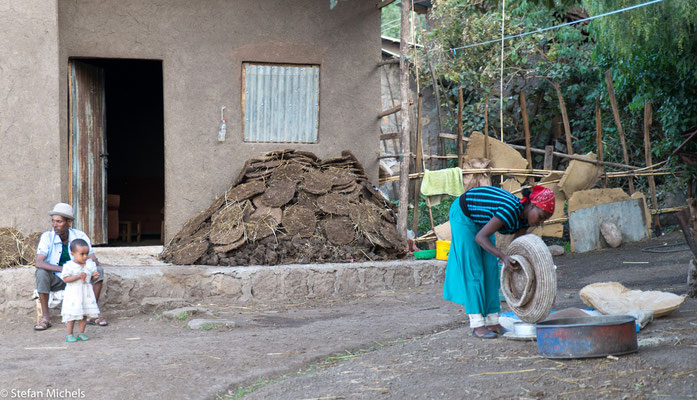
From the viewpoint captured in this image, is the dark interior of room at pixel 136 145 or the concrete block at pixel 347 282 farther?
the dark interior of room at pixel 136 145

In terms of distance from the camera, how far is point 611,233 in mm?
10180

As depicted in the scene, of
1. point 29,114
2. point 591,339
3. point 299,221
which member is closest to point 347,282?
point 299,221

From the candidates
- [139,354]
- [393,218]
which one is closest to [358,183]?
[393,218]

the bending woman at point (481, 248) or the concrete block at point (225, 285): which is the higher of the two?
the bending woman at point (481, 248)

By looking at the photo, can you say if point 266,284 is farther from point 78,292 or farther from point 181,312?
point 78,292

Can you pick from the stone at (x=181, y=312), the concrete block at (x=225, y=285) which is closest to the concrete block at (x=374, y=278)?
the concrete block at (x=225, y=285)

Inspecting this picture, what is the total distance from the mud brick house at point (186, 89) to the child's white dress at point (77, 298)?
6.05 ft

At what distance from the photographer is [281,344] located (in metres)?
5.54

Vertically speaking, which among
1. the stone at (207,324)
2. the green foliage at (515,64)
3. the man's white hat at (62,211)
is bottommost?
the stone at (207,324)

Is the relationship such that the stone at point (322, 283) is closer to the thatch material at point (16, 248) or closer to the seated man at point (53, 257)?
the seated man at point (53, 257)

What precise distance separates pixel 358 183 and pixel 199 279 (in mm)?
2405

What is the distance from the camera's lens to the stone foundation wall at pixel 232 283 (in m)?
6.74

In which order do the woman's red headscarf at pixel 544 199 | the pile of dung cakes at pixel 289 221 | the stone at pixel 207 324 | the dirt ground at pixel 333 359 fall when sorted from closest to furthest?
the dirt ground at pixel 333 359
the woman's red headscarf at pixel 544 199
the stone at pixel 207 324
the pile of dung cakes at pixel 289 221

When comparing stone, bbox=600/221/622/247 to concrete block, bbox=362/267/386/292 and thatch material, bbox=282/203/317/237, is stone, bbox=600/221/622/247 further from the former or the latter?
thatch material, bbox=282/203/317/237
